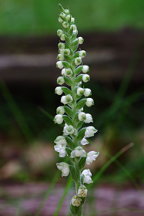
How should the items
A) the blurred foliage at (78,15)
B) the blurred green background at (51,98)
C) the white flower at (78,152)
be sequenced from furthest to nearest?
the blurred foliage at (78,15)
the blurred green background at (51,98)
the white flower at (78,152)

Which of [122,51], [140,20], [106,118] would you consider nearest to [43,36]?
[122,51]

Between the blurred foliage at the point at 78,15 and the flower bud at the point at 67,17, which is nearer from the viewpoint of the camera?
the flower bud at the point at 67,17

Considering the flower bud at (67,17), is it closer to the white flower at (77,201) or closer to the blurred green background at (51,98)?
the white flower at (77,201)

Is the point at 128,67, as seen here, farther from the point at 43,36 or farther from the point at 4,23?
the point at 4,23

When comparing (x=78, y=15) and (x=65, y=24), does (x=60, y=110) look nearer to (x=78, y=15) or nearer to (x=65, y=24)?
(x=65, y=24)

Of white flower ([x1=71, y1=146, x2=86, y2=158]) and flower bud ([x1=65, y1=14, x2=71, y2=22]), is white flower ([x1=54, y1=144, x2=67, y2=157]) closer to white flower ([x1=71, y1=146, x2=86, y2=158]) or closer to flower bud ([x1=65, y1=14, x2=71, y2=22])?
white flower ([x1=71, y1=146, x2=86, y2=158])

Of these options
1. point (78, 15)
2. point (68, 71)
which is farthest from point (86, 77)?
point (78, 15)

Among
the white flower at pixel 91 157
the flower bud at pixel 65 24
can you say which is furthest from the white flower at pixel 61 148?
the flower bud at pixel 65 24

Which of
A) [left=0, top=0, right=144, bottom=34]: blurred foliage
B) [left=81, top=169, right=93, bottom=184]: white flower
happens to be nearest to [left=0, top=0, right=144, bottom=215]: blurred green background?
[left=0, top=0, right=144, bottom=34]: blurred foliage
